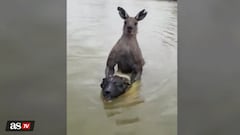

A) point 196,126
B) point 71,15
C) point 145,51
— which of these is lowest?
point 196,126

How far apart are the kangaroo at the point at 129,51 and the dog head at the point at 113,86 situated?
80 mm

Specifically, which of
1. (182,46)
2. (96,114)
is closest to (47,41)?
(96,114)

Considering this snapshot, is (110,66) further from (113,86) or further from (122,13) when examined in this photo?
(122,13)

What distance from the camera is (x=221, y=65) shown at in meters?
3.98

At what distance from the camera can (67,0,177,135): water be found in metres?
3.62

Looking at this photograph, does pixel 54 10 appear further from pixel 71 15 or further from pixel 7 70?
Answer: pixel 7 70

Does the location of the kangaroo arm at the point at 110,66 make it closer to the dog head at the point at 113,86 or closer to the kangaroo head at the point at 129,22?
the dog head at the point at 113,86

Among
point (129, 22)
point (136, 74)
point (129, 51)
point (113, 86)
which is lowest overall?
point (113, 86)

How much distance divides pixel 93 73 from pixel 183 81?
946mm

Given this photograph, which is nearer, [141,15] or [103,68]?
[103,68]

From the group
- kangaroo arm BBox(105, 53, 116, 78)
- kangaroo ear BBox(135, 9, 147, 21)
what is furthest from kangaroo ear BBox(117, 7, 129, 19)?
kangaroo arm BBox(105, 53, 116, 78)

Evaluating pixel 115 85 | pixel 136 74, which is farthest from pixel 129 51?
pixel 115 85

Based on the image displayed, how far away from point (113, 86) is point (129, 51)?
40 cm

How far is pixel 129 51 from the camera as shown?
379 cm
